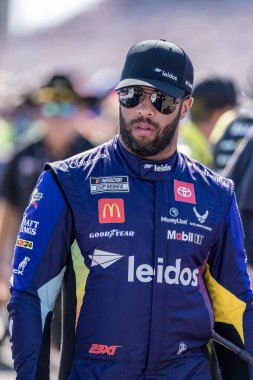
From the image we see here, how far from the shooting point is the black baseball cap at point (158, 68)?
4.64m

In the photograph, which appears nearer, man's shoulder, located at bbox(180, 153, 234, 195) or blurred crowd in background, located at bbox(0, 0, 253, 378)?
man's shoulder, located at bbox(180, 153, 234, 195)

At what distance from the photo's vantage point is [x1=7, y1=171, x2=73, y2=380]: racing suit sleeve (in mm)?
4363

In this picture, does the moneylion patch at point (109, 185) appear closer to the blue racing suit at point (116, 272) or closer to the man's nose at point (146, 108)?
the blue racing suit at point (116, 272)

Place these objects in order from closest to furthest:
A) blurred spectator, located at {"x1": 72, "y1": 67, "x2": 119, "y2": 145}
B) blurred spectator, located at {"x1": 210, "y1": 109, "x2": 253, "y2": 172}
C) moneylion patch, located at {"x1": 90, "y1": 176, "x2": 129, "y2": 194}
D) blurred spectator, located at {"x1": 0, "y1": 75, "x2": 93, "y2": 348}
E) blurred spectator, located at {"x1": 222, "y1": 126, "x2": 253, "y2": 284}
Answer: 1. moneylion patch, located at {"x1": 90, "y1": 176, "x2": 129, "y2": 194}
2. blurred spectator, located at {"x1": 222, "y1": 126, "x2": 253, "y2": 284}
3. blurred spectator, located at {"x1": 210, "y1": 109, "x2": 253, "y2": 172}
4. blurred spectator, located at {"x1": 0, "y1": 75, "x2": 93, "y2": 348}
5. blurred spectator, located at {"x1": 72, "y1": 67, "x2": 119, "y2": 145}

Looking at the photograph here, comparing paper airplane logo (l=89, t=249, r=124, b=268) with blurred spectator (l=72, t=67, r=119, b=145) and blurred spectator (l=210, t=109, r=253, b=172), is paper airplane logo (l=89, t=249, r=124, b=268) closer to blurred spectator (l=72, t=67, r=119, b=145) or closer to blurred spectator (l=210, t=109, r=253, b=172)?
blurred spectator (l=210, t=109, r=253, b=172)

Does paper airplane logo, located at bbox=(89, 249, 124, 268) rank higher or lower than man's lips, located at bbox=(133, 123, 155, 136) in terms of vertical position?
lower

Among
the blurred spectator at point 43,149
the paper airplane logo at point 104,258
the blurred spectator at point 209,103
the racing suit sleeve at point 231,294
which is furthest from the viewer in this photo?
the blurred spectator at point 43,149

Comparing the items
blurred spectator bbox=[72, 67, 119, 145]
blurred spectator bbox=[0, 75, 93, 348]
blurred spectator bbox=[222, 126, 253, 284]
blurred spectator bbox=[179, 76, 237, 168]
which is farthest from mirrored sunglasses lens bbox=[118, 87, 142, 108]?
blurred spectator bbox=[72, 67, 119, 145]

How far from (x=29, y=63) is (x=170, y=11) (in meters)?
4.58

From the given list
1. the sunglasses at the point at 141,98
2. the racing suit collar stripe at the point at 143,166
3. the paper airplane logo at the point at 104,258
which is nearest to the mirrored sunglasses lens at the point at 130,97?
the sunglasses at the point at 141,98

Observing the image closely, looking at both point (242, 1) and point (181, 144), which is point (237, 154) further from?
point (242, 1)

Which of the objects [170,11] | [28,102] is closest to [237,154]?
[28,102]

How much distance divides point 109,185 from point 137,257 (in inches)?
12.1

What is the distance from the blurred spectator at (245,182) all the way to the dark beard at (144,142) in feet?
5.98
